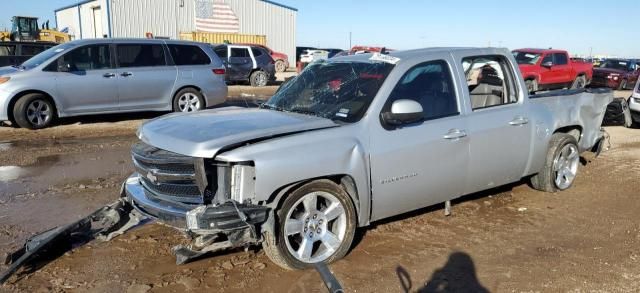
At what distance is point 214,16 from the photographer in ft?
123

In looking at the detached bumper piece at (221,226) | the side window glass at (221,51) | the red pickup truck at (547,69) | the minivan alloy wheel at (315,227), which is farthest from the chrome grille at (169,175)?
the side window glass at (221,51)

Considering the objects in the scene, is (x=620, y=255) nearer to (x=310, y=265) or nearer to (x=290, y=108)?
(x=310, y=265)

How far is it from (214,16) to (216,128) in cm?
3547

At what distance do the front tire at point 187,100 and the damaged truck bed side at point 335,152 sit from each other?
6577mm

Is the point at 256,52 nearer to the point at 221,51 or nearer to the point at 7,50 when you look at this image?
the point at 221,51

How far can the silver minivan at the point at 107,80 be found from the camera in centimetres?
988

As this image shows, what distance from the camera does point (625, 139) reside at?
420 inches

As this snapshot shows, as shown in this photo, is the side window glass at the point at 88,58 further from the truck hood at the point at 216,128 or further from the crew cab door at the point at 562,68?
the crew cab door at the point at 562,68

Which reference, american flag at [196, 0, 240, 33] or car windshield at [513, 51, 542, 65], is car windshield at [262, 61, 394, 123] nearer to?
car windshield at [513, 51, 542, 65]

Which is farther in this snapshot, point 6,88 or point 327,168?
point 6,88

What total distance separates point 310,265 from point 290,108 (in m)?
1.52

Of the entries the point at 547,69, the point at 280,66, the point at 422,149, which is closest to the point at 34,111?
the point at 422,149

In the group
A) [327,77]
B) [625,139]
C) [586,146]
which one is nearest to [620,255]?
[586,146]

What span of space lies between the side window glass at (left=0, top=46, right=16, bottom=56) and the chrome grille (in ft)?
45.2
